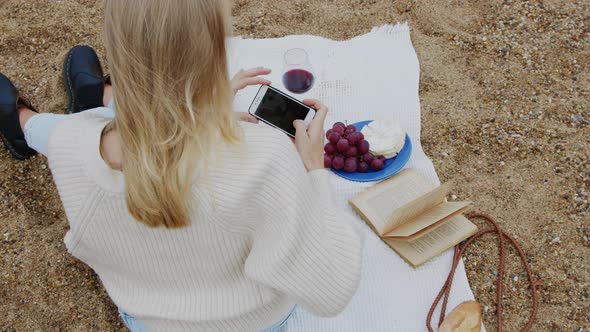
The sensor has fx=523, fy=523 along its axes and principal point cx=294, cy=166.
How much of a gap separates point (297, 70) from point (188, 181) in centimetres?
104

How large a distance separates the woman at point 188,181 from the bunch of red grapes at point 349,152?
632 millimetres

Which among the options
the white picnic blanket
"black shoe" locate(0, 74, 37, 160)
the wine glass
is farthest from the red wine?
"black shoe" locate(0, 74, 37, 160)

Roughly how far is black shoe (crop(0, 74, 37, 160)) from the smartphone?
918 mm

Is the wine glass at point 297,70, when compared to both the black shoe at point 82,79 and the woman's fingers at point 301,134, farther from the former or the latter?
the black shoe at point 82,79

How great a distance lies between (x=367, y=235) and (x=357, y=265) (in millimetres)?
691

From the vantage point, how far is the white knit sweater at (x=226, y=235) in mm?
935

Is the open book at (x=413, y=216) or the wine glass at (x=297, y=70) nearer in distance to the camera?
the open book at (x=413, y=216)

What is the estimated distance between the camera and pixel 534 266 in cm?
172

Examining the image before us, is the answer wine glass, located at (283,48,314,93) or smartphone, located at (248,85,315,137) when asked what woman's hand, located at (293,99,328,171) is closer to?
smartphone, located at (248,85,315,137)

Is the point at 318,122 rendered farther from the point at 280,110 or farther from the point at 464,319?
the point at 464,319

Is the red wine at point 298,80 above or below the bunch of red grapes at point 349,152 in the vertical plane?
above

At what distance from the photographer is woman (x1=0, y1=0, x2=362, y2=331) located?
34.9 inches

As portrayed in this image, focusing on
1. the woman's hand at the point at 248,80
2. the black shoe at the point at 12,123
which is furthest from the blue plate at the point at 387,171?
the black shoe at the point at 12,123

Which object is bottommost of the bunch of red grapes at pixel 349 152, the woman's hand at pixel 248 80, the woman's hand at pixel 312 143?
the bunch of red grapes at pixel 349 152
